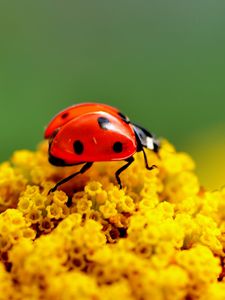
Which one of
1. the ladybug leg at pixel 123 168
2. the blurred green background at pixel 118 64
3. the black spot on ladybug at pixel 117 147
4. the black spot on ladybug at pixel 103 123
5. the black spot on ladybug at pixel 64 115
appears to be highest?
the black spot on ladybug at pixel 103 123

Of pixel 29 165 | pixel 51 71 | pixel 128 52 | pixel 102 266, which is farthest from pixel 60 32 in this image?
pixel 102 266

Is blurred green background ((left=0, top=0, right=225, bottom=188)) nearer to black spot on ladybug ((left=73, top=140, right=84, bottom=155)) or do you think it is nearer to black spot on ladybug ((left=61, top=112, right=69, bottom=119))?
black spot on ladybug ((left=61, top=112, right=69, bottom=119))

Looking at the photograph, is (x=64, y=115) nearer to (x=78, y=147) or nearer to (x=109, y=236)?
(x=78, y=147)

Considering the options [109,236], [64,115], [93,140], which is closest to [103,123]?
[93,140]

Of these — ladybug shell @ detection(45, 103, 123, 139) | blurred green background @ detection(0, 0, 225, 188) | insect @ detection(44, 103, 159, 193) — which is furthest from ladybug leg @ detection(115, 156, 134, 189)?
blurred green background @ detection(0, 0, 225, 188)

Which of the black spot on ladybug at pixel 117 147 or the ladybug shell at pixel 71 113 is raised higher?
the ladybug shell at pixel 71 113

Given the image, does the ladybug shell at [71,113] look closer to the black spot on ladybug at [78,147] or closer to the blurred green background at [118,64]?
the black spot on ladybug at [78,147]

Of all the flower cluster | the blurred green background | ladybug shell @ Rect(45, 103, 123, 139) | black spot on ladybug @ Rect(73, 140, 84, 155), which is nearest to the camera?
the flower cluster

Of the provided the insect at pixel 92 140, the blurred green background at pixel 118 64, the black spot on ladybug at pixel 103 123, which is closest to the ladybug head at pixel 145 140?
the insect at pixel 92 140
